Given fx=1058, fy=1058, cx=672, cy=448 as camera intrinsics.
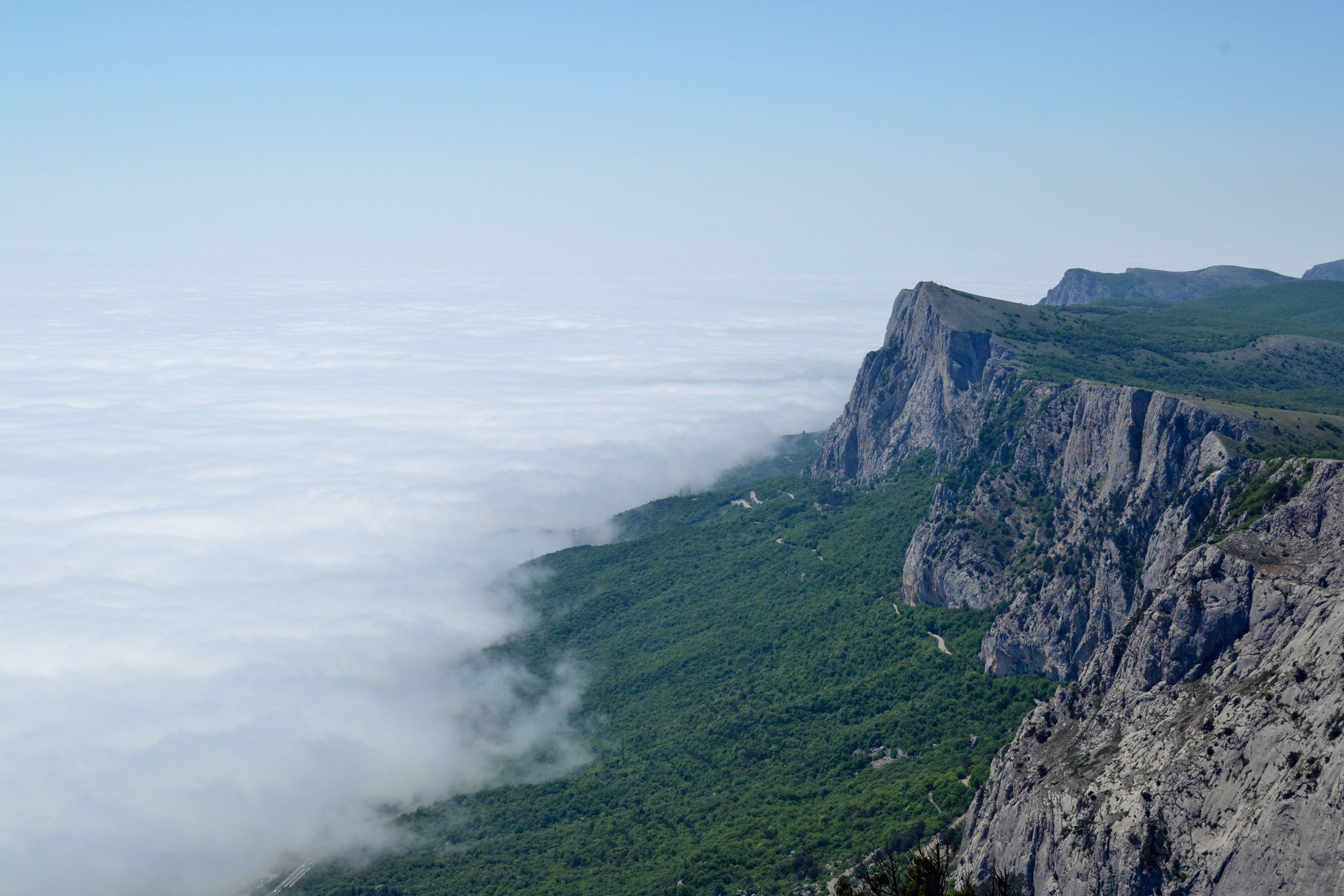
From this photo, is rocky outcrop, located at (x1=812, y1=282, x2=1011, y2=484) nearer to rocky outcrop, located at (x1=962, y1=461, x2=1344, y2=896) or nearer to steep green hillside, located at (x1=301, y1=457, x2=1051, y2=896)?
steep green hillside, located at (x1=301, y1=457, x2=1051, y2=896)

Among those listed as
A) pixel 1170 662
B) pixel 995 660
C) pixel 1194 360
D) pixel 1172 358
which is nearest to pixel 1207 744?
pixel 1170 662

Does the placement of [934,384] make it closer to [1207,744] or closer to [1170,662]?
[1170,662]

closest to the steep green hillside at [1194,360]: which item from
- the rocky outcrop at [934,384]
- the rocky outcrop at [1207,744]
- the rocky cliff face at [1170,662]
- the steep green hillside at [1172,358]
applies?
the steep green hillside at [1172,358]

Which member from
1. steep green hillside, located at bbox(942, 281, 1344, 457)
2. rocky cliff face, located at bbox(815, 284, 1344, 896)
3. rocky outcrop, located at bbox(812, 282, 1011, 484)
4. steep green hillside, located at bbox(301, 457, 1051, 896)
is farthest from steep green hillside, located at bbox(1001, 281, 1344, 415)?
rocky cliff face, located at bbox(815, 284, 1344, 896)

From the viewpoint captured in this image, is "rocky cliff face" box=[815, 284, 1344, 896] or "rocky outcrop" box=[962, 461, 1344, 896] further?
"rocky cliff face" box=[815, 284, 1344, 896]

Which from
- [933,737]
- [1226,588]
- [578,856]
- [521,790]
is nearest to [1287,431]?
[1226,588]

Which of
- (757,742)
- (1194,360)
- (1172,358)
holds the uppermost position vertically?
(1172,358)
